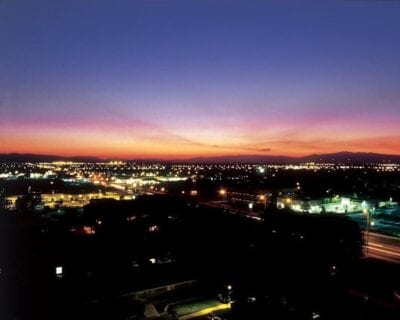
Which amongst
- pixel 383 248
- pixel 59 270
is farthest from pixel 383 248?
pixel 59 270

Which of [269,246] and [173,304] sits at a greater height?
[269,246]

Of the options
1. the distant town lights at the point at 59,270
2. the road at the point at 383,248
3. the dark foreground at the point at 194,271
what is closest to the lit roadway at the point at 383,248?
the road at the point at 383,248

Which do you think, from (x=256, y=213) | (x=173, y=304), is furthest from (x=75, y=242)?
(x=256, y=213)

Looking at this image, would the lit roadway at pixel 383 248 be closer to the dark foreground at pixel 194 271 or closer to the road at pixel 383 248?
the road at pixel 383 248

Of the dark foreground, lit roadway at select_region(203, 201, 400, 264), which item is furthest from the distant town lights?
lit roadway at select_region(203, 201, 400, 264)

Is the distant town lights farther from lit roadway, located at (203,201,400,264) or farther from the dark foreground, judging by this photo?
lit roadway, located at (203,201,400,264)

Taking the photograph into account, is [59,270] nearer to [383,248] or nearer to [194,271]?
[194,271]

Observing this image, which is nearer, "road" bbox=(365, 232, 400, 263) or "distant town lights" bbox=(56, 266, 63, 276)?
"distant town lights" bbox=(56, 266, 63, 276)

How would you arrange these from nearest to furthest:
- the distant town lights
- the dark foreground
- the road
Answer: the dark foreground → the distant town lights → the road

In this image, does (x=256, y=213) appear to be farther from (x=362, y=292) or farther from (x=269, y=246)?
(x=362, y=292)
